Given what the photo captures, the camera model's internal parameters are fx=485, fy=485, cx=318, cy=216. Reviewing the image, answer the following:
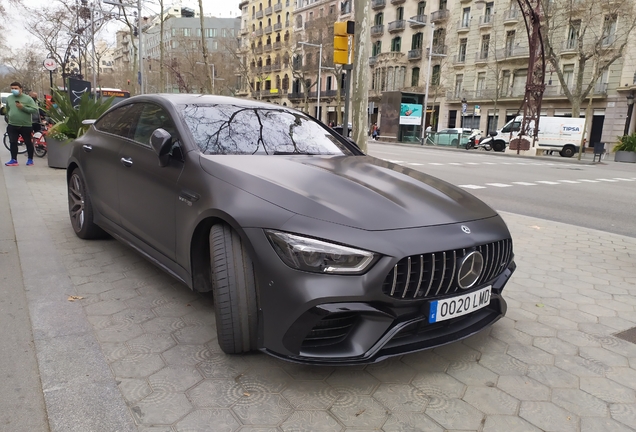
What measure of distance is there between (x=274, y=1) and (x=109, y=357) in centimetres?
7999

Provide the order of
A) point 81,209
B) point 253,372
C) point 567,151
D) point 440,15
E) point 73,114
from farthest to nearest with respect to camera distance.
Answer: point 440,15, point 567,151, point 73,114, point 81,209, point 253,372

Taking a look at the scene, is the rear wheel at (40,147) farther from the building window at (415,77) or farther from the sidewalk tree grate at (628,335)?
the building window at (415,77)

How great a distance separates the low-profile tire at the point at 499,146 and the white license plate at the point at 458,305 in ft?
94.5

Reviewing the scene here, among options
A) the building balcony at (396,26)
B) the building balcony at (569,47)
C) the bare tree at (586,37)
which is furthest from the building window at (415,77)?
the building balcony at (569,47)

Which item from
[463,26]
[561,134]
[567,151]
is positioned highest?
[463,26]

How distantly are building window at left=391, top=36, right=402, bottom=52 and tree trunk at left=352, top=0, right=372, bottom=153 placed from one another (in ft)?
148

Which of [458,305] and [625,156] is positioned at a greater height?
[458,305]

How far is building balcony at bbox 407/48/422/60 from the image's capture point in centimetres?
4930

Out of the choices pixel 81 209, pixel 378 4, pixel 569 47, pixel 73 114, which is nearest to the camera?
pixel 81 209

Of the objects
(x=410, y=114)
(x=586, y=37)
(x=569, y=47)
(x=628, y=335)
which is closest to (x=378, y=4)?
(x=569, y=47)

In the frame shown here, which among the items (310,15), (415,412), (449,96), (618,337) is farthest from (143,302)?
(310,15)

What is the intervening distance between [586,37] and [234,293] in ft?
135

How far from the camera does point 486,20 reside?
140ft

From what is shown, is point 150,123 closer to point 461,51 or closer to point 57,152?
point 57,152
